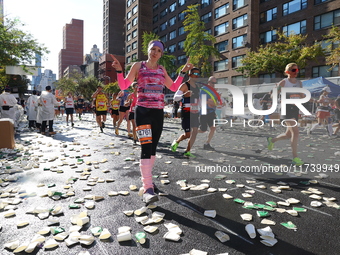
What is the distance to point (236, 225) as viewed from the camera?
2.93 meters

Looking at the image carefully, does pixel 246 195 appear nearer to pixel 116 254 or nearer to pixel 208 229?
pixel 208 229

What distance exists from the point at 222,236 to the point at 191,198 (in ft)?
3.83

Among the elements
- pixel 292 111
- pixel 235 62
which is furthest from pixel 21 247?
pixel 235 62

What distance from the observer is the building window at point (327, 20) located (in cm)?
2831

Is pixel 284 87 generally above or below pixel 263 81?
below

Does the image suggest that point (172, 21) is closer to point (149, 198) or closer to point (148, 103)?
point (148, 103)

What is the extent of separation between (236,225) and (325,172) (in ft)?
11.4

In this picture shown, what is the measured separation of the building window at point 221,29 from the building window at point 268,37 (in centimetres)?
711

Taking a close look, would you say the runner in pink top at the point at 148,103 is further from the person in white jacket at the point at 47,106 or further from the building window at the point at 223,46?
the building window at the point at 223,46

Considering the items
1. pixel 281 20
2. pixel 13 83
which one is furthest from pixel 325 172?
pixel 13 83

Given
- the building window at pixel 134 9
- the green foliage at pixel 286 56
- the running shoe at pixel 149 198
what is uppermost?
the building window at pixel 134 9

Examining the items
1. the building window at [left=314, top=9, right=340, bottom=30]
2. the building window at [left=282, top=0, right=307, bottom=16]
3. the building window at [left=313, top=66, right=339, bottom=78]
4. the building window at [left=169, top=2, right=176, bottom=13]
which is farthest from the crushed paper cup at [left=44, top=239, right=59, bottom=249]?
the building window at [left=169, top=2, right=176, bottom=13]

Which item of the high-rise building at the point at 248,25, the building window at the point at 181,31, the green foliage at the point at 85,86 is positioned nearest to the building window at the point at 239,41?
the high-rise building at the point at 248,25

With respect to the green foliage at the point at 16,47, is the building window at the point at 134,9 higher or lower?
higher
